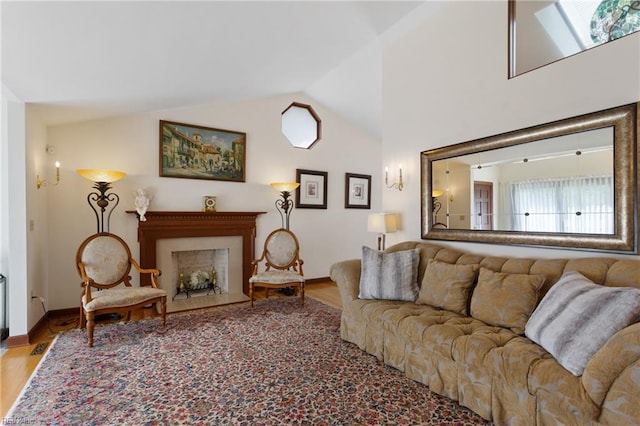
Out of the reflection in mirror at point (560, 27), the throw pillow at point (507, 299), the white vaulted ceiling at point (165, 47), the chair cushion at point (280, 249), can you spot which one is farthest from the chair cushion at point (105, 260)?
the reflection in mirror at point (560, 27)

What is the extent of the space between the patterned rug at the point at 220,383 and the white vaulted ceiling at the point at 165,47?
232 centimetres

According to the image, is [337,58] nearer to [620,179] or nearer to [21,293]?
[620,179]

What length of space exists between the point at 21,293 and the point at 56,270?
0.89 meters

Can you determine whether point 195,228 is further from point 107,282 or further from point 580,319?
point 580,319

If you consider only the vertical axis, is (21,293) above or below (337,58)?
below

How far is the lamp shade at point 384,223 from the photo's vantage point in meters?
3.49

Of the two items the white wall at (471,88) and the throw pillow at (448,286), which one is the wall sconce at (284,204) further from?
the throw pillow at (448,286)

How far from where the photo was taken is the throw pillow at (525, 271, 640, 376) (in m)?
1.44

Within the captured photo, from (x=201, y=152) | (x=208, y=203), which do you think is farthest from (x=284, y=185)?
(x=201, y=152)

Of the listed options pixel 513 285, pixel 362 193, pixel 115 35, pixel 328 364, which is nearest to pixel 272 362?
pixel 328 364

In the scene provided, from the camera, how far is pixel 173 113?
427 cm

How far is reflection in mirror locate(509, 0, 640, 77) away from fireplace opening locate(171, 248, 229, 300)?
4313 millimetres

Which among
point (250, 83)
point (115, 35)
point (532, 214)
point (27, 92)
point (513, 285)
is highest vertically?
point (250, 83)

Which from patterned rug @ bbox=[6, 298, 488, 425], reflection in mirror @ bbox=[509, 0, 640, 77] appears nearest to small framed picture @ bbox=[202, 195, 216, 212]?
patterned rug @ bbox=[6, 298, 488, 425]
